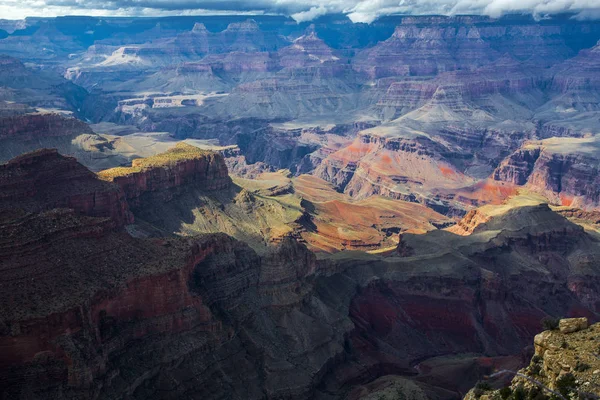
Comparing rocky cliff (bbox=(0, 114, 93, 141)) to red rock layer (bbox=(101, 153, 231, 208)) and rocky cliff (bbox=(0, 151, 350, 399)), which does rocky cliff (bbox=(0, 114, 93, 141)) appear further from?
rocky cliff (bbox=(0, 151, 350, 399))

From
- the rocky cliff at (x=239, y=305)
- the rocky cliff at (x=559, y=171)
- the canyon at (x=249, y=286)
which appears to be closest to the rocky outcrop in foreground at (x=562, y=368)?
the canyon at (x=249, y=286)

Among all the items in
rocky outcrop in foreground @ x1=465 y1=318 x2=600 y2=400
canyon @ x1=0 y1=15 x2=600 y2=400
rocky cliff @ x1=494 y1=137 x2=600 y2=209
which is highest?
rocky outcrop in foreground @ x1=465 y1=318 x2=600 y2=400

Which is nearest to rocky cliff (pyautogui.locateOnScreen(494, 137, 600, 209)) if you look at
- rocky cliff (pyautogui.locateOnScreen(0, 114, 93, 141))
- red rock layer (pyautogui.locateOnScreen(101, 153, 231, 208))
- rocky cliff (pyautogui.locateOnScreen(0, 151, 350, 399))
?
red rock layer (pyautogui.locateOnScreen(101, 153, 231, 208))

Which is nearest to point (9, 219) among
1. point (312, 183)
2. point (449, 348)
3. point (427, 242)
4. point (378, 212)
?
point (449, 348)

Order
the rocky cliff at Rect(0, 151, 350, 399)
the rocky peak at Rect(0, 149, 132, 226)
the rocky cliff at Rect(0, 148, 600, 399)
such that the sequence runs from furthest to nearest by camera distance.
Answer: the rocky peak at Rect(0, 149, 132, 226)
the rocky cliff at Rect(0, 148, 600, 399)
the rocky cliff at Rect(0, 151, 350, 399)

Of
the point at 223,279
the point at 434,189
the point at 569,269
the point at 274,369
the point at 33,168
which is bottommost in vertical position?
the point at 434,189

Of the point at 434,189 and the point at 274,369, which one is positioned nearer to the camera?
the point at 274,369

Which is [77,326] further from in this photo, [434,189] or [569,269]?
[434,189]

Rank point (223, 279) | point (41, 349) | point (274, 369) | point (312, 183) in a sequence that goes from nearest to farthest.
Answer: point (41, 349)
point (274, 369)
point (223, 279)
point (312, 183)

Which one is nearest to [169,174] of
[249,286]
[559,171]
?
[249,286]

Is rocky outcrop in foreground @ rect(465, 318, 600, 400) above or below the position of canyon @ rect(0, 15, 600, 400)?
above

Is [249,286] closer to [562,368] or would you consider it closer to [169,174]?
[562,368]
